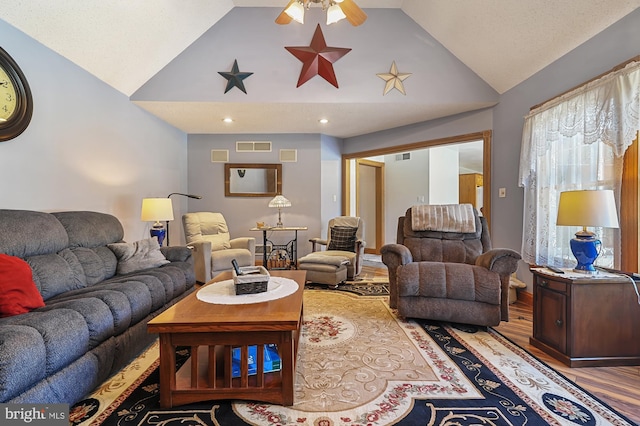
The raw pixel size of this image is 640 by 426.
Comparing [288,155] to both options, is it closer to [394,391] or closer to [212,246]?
[212,246]

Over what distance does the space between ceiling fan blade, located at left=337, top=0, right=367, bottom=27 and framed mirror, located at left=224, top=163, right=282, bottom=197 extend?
2860 mm

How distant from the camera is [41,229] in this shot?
1995mm

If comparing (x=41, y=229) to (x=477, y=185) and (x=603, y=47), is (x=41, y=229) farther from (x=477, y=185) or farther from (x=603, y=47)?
(x=477, y=185)

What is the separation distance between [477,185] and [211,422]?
7579 millimetres

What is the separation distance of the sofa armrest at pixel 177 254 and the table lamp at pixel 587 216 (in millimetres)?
3097

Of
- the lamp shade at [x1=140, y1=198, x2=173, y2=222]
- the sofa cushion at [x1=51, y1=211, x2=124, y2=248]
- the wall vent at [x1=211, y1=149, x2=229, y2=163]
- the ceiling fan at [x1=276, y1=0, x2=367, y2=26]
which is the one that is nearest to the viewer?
the ceiling fan at [x1=276, y1=0, x2=367, y2=26]

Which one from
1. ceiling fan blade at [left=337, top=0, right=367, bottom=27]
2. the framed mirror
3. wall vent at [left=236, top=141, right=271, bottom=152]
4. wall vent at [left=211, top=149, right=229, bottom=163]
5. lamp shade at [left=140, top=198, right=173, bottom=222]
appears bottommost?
lamp shade at [left=140, top=198, right=173, bottom=222]

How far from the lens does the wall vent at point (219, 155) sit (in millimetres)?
4945

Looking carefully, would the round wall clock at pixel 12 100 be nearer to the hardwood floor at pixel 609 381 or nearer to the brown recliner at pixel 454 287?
the brown recliner at pixel 454 287

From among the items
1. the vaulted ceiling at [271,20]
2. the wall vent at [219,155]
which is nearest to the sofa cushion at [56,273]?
the vaulted ceiling at [271,20]

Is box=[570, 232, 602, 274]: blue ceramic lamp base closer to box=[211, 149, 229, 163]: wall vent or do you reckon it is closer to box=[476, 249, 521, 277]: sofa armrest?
box=[476, 249, 521, 277]: sofa armrest

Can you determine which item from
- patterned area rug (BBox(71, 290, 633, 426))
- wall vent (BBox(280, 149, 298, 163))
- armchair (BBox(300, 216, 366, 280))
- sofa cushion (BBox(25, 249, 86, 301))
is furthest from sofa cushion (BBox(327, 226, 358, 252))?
sofa cushion (BBox(25, 249, 86, 301))

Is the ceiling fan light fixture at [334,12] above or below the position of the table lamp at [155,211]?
above

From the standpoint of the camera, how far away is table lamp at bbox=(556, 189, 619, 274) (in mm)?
1818
